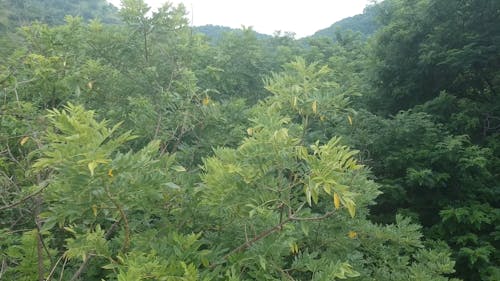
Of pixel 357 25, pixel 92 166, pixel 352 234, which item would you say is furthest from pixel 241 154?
pixel 357 25

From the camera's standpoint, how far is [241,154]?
6.67ft

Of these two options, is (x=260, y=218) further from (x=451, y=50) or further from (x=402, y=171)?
(x=451, y=50)

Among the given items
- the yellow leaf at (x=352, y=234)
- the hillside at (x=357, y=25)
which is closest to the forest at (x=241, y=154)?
the yellow leaf at (x=352, y=234)

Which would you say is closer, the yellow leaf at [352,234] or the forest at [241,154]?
the forest at [241,154]

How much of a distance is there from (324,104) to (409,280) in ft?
4.86

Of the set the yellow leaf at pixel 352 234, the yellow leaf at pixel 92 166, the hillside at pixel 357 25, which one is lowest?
the yellow leaf at pixel 352 234

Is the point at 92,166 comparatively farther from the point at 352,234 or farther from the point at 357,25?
the point at 357,25

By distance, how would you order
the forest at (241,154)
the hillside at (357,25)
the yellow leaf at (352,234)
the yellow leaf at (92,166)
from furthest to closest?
the hillside at (357,25), the yellow leaf at (352,234), the forest at (241,154), the yellow leaf at (92,166)


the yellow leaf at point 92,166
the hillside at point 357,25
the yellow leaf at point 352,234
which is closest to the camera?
the yellow leaf at point 92,166

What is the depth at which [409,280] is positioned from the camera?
9.43ft

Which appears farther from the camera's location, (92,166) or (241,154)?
(241,154)

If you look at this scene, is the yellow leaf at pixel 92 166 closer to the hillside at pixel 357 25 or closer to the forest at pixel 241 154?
the forest at pixel 241 154

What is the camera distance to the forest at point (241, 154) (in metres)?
1.89

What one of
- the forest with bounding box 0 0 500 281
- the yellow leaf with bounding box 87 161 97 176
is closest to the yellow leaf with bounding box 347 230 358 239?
the forest with bounding box 0 0 500 281
